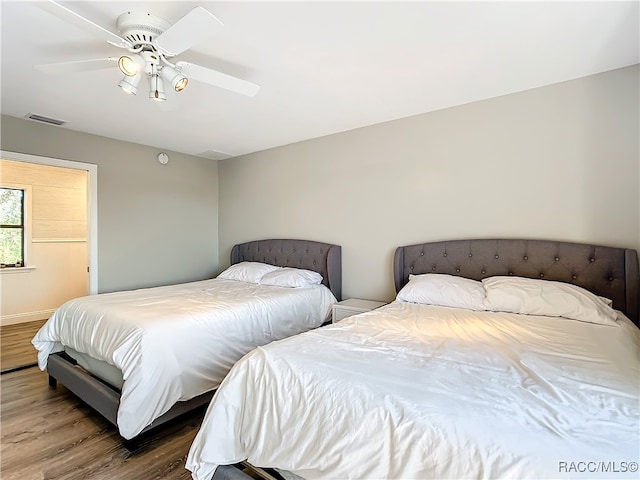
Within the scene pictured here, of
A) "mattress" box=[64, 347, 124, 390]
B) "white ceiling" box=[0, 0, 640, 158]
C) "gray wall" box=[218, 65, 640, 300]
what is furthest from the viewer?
"gray wall" box=[218, 65, 640, 300]

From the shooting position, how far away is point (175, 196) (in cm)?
442

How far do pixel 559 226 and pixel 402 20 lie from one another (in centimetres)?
188

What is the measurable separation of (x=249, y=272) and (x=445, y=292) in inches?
87.9

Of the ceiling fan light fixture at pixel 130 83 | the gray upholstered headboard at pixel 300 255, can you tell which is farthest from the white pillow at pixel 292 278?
the ceiling fan light fixture at pixel 130 83

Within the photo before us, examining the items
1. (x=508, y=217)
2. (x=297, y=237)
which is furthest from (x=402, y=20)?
(x=297, y=237)

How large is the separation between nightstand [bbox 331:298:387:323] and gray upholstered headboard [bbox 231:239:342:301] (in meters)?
0.38

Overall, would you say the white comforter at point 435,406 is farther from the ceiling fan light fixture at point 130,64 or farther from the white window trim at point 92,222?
the white window trim at point 92,222

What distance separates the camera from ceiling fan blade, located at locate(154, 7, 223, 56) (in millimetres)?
1405

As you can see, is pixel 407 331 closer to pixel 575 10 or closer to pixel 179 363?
pixel 179 363

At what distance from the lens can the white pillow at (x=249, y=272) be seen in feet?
12.4

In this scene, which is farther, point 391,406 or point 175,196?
point 175,196

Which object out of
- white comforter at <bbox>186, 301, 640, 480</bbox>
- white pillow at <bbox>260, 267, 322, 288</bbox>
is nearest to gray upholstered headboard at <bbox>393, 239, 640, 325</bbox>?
white comforter at <bbox>186, 301, 640, 480</bbox>

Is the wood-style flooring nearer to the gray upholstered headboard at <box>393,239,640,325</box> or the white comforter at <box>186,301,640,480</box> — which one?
the white comforter at <box>186,301,640,480</box>

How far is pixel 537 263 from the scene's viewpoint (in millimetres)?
2492
